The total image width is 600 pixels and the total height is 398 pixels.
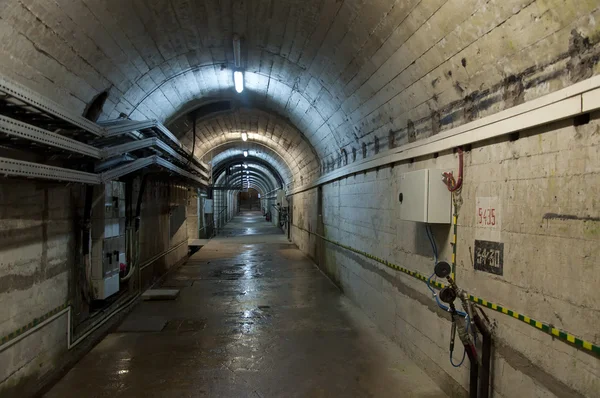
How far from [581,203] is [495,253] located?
0.86m

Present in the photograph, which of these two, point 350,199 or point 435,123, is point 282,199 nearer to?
point 350,199

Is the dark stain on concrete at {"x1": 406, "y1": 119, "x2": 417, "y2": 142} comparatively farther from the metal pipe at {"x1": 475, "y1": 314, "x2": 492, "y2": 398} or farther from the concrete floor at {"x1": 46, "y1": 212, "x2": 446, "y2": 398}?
the concrete floor at {"x1": 46, "y1": 212, "x2": 446, "y2": 398}

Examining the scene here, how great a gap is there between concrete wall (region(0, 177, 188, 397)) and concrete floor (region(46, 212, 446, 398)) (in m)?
0.39

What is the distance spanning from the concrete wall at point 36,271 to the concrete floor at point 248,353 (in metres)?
0.39

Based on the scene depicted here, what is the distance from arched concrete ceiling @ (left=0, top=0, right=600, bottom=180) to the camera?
8.58 ft

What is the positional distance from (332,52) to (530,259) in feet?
12.1

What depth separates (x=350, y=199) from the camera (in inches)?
286

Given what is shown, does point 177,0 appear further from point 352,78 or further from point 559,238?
point 559,238

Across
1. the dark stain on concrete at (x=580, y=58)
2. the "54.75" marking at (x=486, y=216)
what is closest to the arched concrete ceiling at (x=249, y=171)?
the "54.75" marking at (x=486, y=216)

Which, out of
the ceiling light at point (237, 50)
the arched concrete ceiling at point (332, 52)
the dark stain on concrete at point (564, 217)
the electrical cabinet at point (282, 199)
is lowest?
the dark stain on concrete at point (564, 217)

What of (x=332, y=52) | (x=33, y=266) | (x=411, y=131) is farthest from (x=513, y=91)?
(x=33, y=266)

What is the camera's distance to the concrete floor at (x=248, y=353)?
3.72 m

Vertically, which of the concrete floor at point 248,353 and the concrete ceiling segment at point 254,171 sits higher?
the concrete ceiling segment at point 254,171

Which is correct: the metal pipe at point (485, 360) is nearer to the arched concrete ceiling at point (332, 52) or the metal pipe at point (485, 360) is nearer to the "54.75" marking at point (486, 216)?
the "54.75" marking at point (486, 216)
